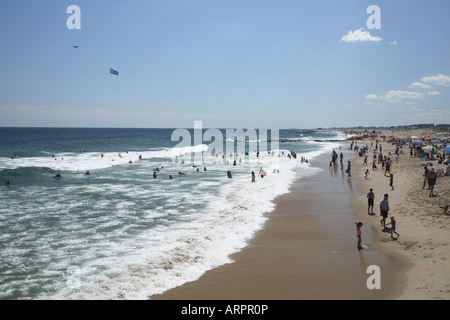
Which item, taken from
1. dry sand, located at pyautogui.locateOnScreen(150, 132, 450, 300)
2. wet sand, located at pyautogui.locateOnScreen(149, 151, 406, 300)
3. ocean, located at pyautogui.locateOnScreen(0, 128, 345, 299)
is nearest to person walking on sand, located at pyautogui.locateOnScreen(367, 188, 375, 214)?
dry sand, located at pyautogui.locateOnScreen(150, 132, 450, 300)

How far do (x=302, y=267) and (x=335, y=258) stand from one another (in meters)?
1.27

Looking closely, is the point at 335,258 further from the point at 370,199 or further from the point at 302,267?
the point at 370,199

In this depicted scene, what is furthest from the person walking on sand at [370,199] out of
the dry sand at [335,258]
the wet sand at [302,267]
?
the wet sand at [302,267]

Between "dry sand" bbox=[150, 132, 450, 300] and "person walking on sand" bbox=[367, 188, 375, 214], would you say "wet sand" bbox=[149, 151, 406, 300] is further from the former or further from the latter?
"person walking on sand" bbox=[367, 188, 375, 214]

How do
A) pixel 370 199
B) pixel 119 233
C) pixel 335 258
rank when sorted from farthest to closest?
pixel 370 199 → pixel 119 233 → pixel 335 258

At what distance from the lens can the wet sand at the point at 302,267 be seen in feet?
23.4

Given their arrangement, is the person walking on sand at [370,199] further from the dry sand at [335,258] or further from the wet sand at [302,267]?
the wet sand at [302,267]

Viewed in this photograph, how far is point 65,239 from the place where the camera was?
11312 millimetres

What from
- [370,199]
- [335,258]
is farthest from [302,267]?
[370,199]

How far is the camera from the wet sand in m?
7.14

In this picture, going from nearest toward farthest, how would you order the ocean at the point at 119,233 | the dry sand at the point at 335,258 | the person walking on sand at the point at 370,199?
the dry sand at the point at 335,258
the ocean at the point at 119,233
the person walking on sand at the point at 370,199

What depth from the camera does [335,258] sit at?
9.09 meters
